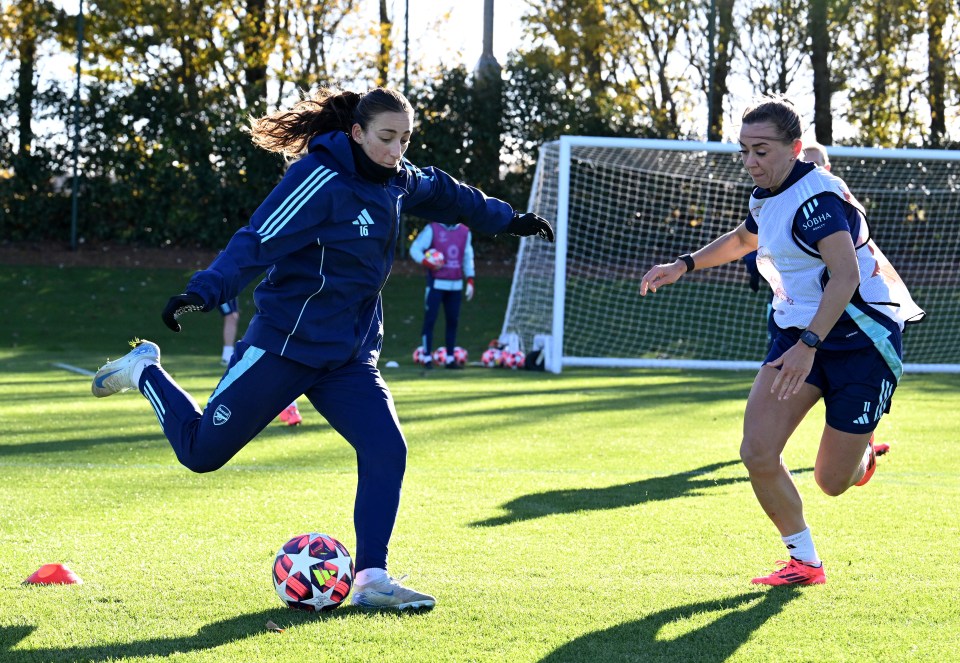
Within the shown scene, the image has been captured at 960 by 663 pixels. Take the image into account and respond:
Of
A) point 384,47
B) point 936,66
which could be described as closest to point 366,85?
point 384,47

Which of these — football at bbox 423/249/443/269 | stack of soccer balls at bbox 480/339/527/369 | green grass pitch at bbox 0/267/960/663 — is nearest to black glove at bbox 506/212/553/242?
green grass pitch at bbox 0/267/960/663

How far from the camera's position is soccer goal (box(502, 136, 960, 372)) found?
58.5 ft

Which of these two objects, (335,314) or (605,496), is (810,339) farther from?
(605,496)

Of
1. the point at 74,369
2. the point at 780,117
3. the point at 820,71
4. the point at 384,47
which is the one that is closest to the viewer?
the point at 780,117

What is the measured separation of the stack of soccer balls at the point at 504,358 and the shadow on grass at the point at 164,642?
1108 cm

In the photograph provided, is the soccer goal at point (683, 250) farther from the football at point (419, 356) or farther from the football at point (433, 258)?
the football at point (433, 258)

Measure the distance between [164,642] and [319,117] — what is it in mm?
2001

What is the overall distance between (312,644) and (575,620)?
3.00 ft

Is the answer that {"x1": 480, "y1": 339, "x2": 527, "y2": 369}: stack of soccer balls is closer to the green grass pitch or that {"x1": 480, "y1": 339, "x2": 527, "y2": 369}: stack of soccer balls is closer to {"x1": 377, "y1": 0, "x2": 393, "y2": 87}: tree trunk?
the green grass pitch

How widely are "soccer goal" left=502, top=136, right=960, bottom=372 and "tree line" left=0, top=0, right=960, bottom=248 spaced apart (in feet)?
9.54

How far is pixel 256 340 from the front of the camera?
4152 millimetres

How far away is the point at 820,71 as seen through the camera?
23109 mm

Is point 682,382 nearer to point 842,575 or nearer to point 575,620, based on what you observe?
point 842,575

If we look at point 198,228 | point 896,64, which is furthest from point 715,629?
point 896,64
